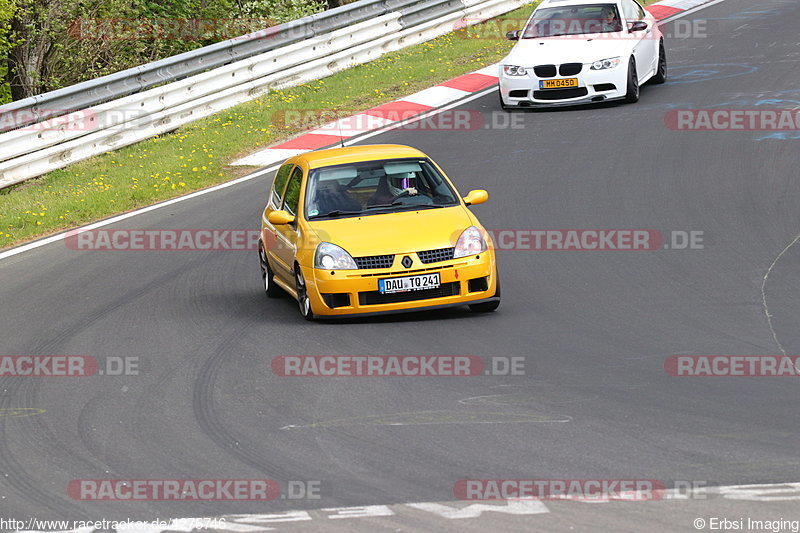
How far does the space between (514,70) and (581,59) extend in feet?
3.62

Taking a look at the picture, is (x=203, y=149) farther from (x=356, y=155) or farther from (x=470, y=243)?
(x=470, y=243)

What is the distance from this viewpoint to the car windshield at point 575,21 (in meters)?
20.6

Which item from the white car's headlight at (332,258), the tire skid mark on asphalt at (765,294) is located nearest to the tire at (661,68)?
the tire skid mark on asphalt at (765,294)

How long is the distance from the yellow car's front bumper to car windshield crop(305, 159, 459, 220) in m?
0.96

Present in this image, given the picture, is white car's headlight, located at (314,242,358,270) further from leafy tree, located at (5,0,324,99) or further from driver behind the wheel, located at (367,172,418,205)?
leafy tree, located at (5,0,324,99)

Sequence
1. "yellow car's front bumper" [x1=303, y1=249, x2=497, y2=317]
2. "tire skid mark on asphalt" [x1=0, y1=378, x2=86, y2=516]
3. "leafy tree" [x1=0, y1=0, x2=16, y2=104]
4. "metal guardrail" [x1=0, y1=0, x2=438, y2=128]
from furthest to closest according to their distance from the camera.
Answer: "leafy tree" [x1=0, y1=0, x2=16, y2=104] < "metal guardrail" [x1=0, y1=0, x2=438, y2=128] < "yellow car's front bumper" [x1=303, y1=249, x2=497, y2=317] < "tire skid mark on asphalt" [x1=0, y1=378, x2=86, y2=516]

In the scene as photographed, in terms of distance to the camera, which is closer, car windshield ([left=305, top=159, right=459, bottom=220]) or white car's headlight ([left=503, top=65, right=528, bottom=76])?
car windshield ([left=305, top=159, right=459, bottom=220])

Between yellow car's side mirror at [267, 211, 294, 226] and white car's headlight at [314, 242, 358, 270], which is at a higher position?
yellow car's side mirror at [267, 211, 294, 226]

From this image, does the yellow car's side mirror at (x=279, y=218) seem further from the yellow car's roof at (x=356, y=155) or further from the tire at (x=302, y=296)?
the yellow car's roof at (x=356, y=155)

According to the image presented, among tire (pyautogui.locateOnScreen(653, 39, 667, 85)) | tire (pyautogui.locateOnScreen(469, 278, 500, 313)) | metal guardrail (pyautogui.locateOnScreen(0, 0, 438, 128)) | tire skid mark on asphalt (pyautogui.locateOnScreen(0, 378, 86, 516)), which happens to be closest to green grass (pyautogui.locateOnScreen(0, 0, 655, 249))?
metal guardrail (pyautogui.locateOnScreen(0, 0, 438, 128))

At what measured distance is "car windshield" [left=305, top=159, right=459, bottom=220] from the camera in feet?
37.9

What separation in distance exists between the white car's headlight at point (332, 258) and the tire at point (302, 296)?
307 millimetres

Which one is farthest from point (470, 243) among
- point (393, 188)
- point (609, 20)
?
point (609, 20)

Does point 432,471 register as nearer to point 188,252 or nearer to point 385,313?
point 385,313
